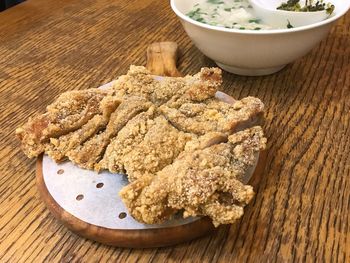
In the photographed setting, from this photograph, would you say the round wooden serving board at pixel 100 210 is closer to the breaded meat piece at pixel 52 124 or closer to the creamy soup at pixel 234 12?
the breaded meat piece at pixel 52 124

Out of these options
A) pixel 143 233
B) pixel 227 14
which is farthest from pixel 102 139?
pixel 227 14

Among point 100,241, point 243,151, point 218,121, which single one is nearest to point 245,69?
point 218,121

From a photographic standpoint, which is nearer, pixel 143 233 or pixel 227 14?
pixel 143 233

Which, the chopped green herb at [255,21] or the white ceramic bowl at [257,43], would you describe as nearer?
the white ceramic bowl at [257,43]

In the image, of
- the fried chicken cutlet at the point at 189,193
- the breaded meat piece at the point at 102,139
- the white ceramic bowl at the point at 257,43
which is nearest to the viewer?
the fried chicken cutlet at the point at 189,193

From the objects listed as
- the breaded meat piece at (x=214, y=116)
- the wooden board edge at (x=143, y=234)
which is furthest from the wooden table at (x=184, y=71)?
the breaded meat piece at (x=214, y=116)

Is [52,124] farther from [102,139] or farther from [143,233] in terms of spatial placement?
[143,233]

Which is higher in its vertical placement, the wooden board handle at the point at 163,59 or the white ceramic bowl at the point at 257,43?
the white ceramic bowl at the point at 257,43
